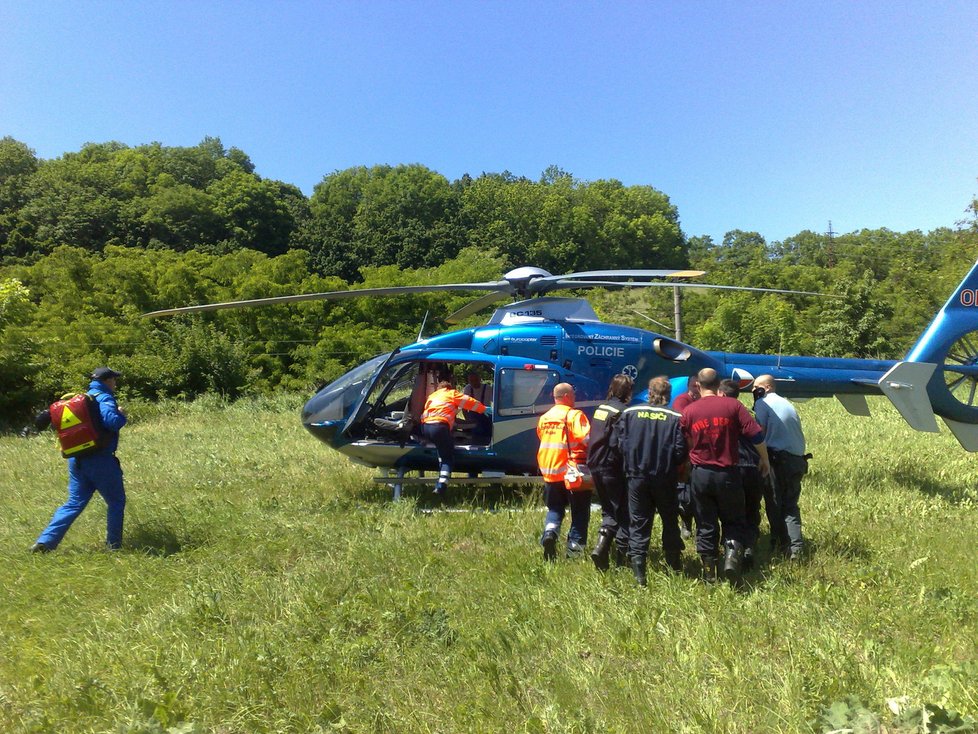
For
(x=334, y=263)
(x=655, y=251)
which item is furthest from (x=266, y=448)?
(x=655, y=251)

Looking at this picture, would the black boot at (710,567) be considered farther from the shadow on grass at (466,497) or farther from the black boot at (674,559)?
the shadow on grass at (466,497)

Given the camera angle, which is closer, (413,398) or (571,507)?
(571,507)

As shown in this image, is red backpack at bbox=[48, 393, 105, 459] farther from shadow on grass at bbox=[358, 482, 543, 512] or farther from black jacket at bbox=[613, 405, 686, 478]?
black jacket at bbox=[613, 405, 686, 478]

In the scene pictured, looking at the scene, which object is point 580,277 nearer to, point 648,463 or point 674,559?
point 648,463

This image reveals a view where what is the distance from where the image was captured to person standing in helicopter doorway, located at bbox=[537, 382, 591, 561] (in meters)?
5.79

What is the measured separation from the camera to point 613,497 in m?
5.45

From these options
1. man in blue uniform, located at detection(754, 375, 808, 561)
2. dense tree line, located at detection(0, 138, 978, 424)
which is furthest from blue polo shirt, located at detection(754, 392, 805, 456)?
dense tree line, located at detection(0, 138, 978, 424)

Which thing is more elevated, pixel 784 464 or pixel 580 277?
pixel 580 277

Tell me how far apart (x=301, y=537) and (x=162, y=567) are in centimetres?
127

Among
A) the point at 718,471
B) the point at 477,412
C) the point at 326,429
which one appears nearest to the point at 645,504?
the point at 718,471

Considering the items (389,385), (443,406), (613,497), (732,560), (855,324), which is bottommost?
(732,560)

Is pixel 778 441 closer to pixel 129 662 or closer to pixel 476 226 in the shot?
pixel 129 662

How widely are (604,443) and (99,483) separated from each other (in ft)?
16.0

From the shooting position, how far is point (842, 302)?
43719mm
